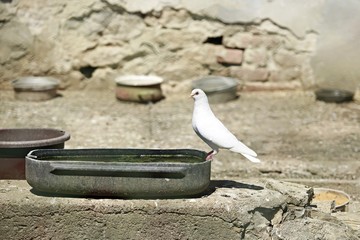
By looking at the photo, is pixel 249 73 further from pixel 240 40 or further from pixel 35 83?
pixel 35 83

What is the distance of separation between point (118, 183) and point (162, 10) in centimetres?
459

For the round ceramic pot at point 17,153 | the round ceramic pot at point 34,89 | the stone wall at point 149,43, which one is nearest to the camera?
the round ceramic pot at point 17,153

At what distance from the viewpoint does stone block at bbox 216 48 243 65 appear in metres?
7.52

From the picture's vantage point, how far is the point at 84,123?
6234 mm

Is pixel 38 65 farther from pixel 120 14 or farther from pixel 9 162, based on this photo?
pixel 9 162

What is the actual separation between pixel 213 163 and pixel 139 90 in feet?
7.00

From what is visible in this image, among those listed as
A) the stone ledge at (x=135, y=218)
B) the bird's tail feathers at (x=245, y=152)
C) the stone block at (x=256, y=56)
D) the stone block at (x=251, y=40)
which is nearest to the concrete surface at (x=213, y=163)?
the stone ledge at (x=135, y=218)

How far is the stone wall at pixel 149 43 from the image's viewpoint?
7375mm

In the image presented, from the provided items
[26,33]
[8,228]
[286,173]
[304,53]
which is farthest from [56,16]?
[8,228]

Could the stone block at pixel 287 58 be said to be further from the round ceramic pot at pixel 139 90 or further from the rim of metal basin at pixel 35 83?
the rim of metal basin at pixel 35 83

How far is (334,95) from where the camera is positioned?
7.12 meters

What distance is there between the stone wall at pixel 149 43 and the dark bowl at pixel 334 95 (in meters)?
0.33

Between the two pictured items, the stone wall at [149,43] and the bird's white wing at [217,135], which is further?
the stone wall at [149,43]

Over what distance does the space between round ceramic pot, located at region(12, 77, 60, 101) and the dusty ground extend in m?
0.09
